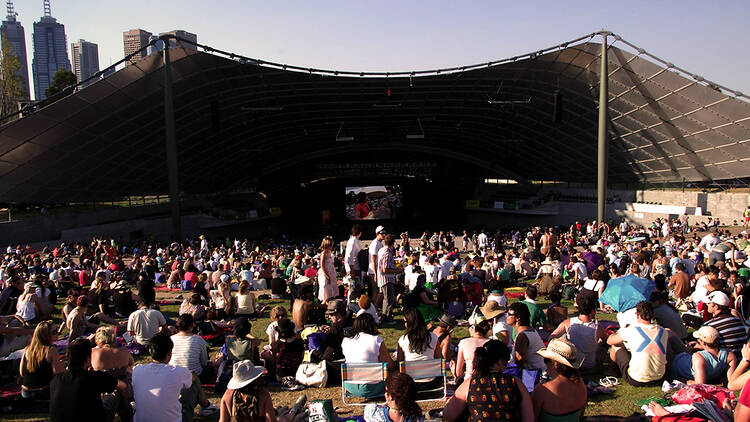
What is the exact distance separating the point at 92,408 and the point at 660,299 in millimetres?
7755

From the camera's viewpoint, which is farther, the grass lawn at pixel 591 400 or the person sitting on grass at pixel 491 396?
the grass lawn at pixel 591 400

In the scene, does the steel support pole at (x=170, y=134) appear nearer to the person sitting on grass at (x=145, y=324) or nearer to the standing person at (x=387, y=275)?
the standing person at (x=387, y=275)

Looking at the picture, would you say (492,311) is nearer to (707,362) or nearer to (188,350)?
(707,362)

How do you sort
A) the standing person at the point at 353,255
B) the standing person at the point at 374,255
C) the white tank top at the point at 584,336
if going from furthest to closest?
the standing person at the point at 353,255 < the standing person at the point at 374,255 < the white tank top at the point at 584,336

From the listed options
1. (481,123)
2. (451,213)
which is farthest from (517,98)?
(451,213)

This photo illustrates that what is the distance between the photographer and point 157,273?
18672mm

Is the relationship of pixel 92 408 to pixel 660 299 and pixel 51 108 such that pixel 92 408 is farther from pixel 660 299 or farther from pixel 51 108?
pixel 51 108

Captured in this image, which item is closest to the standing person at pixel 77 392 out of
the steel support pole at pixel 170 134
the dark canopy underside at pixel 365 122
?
the dark canopy underside at pixel 365 122

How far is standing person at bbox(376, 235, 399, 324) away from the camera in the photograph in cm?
1125

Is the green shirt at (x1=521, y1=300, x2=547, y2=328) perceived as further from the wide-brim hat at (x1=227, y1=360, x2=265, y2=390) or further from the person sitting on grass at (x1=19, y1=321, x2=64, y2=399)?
the person sitting on grass at (x1=19, y1=321, x2=64, y2=399)

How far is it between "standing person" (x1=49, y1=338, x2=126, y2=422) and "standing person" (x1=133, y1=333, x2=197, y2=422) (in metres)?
0.37

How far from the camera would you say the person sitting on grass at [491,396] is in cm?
479

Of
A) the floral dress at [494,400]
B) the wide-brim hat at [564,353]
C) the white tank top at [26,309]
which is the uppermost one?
the wide-brim hat at [564,353]

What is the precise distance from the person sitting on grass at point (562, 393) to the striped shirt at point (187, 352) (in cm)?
448
